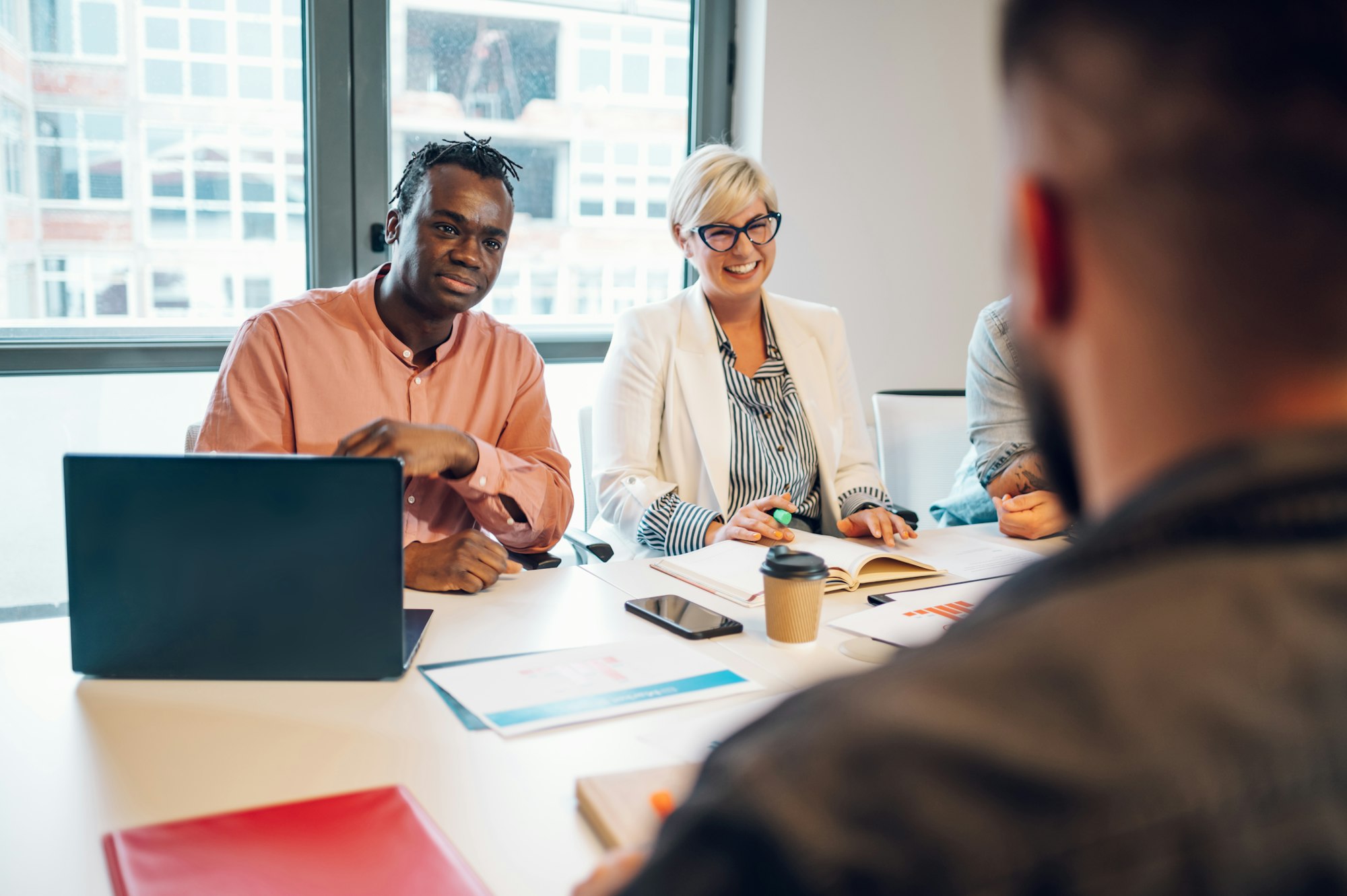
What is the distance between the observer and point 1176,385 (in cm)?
39

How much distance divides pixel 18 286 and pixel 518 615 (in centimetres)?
192

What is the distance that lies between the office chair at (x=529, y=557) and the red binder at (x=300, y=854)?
3.10 feet

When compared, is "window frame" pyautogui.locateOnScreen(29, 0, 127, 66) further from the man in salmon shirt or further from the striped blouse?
the striped blouse

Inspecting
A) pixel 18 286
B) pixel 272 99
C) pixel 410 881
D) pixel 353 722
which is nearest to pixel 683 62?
pixel 272 99

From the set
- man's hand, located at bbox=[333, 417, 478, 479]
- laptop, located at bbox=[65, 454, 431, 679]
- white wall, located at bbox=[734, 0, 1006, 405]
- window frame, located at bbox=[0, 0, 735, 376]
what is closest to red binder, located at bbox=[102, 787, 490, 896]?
laptop, located at bbox=[65, 454, 431, 679]

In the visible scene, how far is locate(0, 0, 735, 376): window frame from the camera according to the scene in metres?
2.72

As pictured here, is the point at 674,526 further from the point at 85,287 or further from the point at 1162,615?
the point at 1162,615

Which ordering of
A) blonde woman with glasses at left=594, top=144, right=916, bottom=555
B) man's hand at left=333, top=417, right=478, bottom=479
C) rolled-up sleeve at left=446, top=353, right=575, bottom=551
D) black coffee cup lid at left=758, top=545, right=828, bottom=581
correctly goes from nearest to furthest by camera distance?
black coffee cup lid at left=758, top=545, right=828, bottom=581 < man's hand at left=333, top=417, right=478, bottom=479 < rolled-up sleeve at left=446, top=353, right=575, bottom=551 < blonde woman with glasses at left=594, top=144, right=916, bottom=555

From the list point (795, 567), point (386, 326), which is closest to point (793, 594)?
point (795, 567)

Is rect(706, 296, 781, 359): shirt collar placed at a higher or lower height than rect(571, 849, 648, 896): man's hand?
higher

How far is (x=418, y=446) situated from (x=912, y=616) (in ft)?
2.65

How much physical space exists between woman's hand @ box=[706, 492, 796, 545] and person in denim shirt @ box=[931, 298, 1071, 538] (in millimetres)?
489

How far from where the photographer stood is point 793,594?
141 cm

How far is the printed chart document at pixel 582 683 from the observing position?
1.18 meters
